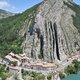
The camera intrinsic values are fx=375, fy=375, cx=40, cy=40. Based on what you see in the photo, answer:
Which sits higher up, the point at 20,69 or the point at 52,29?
the point at 52,29

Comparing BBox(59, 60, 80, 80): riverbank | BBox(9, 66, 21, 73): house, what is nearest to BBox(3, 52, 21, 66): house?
BBox(9, 66, 21, 73): house

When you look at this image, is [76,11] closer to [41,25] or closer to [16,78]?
[41,25]

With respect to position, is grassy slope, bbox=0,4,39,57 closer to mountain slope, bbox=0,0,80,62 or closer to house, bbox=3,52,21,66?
mountain slope, bbox=0,0,80,62

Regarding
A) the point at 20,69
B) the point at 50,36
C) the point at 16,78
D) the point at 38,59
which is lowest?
the point at 16,78

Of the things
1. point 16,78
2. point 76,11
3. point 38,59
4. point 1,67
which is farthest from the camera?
Answer: point 76,11

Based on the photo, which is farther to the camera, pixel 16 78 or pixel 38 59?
pixel 38 59

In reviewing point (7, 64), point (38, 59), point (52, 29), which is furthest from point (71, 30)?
point (7, 64)

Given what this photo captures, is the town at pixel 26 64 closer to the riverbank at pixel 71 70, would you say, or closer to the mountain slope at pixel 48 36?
the riverbank at pixel 71 70

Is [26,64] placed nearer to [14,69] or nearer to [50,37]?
[14,69]
